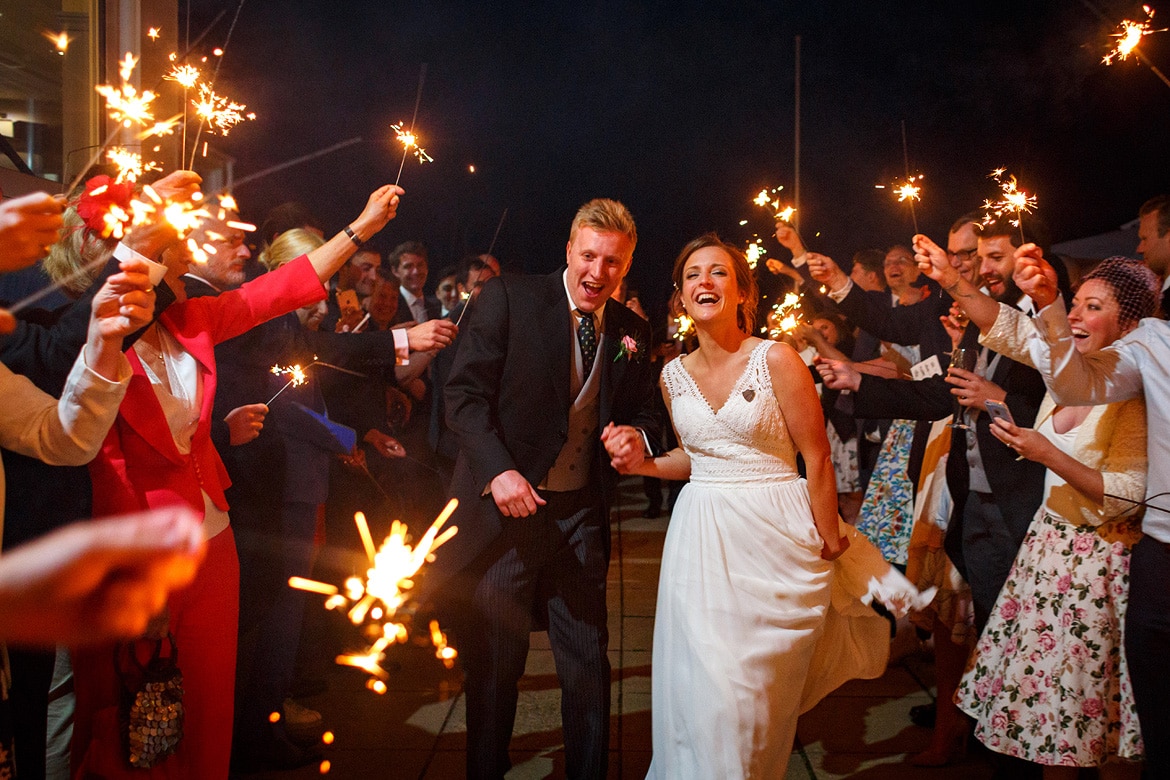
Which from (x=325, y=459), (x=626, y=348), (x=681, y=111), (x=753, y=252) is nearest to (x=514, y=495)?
(x=626, y=348)

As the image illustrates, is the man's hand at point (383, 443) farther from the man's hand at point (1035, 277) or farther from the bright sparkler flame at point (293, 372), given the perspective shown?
the man's hand at point (1035, 277)

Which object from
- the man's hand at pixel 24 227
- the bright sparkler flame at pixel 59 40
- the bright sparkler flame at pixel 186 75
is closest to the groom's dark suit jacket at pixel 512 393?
the bright sparkler flame at pixel 186 75

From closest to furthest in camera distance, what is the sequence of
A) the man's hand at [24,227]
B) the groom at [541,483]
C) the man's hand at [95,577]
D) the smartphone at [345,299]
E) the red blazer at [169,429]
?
1. the man's hand at [95,577]
2. the man's hand at [24,227]
3. the red blazer at [169,429]
4. the groom at [541,483]
5. the smartphone at [345,299]

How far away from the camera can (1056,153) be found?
8141mm

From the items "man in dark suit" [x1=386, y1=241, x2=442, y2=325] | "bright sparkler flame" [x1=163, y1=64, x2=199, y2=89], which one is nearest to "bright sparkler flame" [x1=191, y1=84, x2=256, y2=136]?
"bright sparkler flame" [x1=163, y1=64, x2=199, y2=89]

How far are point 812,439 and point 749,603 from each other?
611mm

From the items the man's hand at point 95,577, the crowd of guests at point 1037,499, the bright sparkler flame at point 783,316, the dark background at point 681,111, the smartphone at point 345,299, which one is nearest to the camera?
the man's hand at point 95,577

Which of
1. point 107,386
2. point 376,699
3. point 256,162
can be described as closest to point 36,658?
point 107,386

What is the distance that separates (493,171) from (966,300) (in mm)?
11233

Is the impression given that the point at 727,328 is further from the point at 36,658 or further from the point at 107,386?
the point at 36,658

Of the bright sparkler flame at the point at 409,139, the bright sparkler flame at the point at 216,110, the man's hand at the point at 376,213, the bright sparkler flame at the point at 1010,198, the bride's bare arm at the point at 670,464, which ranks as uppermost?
the bright sparkler flame at the point at 216,110

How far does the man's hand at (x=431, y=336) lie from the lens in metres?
3.19

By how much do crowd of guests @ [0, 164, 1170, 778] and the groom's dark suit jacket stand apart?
18 cm

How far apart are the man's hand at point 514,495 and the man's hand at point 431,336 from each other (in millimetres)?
578
